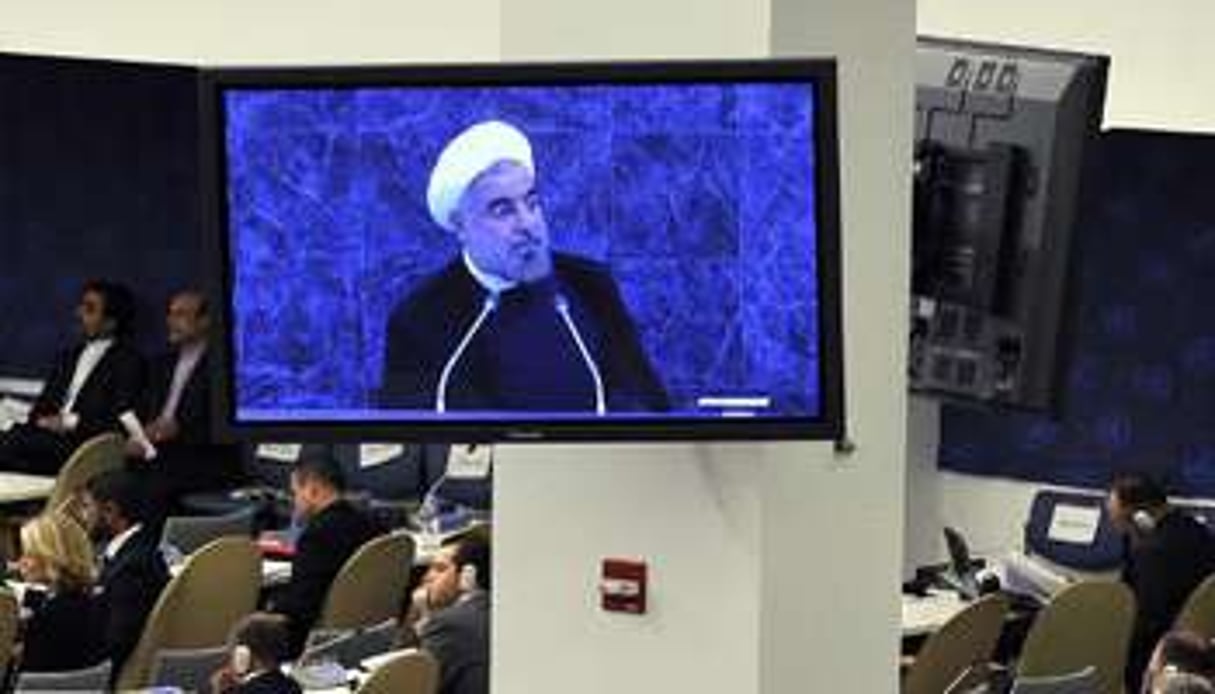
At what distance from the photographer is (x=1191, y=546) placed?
11.1 metres

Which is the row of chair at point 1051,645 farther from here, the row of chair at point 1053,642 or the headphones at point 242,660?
the headphones at point 242,660

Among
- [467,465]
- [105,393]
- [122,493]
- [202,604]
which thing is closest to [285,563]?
[122,493]

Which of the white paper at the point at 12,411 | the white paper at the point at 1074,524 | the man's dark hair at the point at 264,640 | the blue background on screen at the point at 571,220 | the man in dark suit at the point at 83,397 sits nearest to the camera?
the blue background on screen at the point at 571,220

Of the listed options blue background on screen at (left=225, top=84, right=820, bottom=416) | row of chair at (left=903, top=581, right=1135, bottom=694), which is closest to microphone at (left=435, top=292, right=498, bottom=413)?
blue background on screen at (left=225, top=84, right=820, bottom=416)

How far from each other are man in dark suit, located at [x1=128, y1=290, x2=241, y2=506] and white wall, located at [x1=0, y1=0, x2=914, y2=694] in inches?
337

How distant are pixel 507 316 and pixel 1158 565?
20.6 feet

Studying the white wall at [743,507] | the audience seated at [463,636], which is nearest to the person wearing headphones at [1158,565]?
the audience seated at [463,636]

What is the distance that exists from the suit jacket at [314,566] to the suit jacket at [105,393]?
4.32m

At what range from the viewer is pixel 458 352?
5293 mm

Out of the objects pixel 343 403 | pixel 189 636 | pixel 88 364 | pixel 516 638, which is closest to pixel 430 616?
pixel 189 636

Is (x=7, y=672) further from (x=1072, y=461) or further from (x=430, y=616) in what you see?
(x=1072, y=461)

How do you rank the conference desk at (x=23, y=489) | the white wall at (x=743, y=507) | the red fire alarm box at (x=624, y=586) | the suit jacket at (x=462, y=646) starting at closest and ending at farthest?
the white wall at (x=743, y=507), the red fire alarm box at (x=624, y=586), the suit jacket at (x=462, y=646), the conference desk at (x=23, y=489)

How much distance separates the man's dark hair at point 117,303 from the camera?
50.6 ft

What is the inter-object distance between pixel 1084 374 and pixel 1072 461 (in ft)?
1.42
